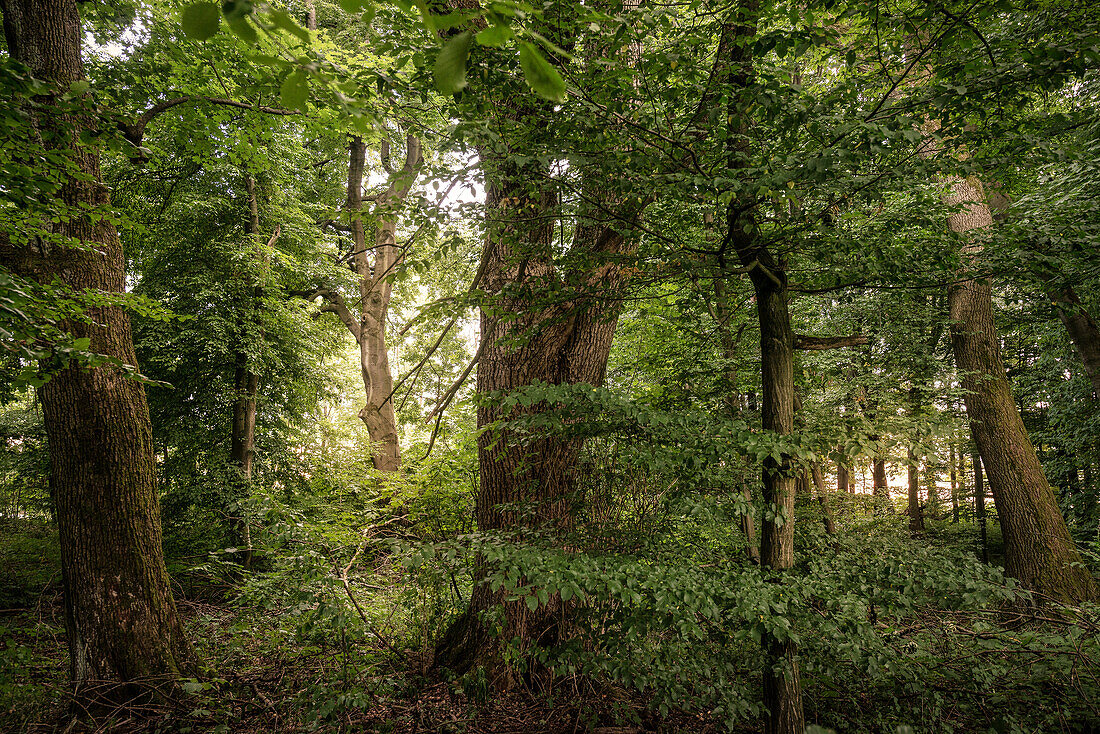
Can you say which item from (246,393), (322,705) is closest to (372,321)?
(246,393)

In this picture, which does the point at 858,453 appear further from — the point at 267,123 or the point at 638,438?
the point at 267,123

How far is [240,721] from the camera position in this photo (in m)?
3.44

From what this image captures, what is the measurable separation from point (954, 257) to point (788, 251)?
89 cm

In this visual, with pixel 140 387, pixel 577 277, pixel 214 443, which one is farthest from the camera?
pixel 214 443

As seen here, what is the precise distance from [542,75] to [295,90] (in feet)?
1.72

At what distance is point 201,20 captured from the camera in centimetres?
84

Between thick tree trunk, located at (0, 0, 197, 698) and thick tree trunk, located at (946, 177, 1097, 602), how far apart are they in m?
8.85

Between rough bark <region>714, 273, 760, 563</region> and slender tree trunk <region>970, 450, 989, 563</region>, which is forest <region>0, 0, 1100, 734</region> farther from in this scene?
slender tree trunk <region>970, 450, 989, 563</region>

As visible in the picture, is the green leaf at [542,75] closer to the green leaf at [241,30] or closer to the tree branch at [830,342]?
the green leaf at [241,30]

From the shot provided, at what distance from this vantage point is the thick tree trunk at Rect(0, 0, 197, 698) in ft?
11.5

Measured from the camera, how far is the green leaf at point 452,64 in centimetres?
84

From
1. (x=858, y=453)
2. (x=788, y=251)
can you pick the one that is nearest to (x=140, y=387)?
(x=788, y=251)

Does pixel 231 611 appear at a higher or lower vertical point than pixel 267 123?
lower

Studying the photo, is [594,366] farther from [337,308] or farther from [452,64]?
[337,308]
